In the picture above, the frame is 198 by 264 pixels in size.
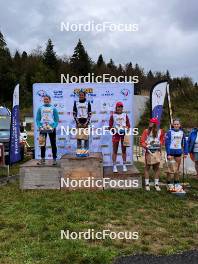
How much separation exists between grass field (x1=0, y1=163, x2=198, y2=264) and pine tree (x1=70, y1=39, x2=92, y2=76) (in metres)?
47.7

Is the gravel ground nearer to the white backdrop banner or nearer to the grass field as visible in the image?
the grass field

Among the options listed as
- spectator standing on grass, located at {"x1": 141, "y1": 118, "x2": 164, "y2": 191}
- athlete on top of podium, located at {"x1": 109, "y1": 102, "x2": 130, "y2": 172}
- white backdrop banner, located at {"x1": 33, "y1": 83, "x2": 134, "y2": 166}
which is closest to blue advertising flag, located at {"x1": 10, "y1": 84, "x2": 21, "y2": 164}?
white backdrop banner, located at {"x1": 33, "y1": 83, "x2": 134, "y2": 166}

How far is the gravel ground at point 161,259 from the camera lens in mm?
5988

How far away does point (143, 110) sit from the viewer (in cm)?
4225

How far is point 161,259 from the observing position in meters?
6.14

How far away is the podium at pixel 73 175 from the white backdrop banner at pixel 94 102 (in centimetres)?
205

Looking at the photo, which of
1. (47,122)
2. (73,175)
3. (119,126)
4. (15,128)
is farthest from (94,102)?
(73,175)

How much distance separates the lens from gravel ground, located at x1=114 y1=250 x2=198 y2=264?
236 inches

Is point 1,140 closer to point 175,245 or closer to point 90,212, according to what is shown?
point 90,212

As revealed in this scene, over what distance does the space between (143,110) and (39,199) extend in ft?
108

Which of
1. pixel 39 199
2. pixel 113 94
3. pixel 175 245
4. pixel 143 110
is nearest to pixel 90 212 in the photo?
pixel 39 199

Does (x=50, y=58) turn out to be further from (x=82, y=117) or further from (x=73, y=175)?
(x=73, y=175)

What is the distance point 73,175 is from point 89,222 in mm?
3365

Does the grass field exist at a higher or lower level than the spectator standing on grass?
lower
